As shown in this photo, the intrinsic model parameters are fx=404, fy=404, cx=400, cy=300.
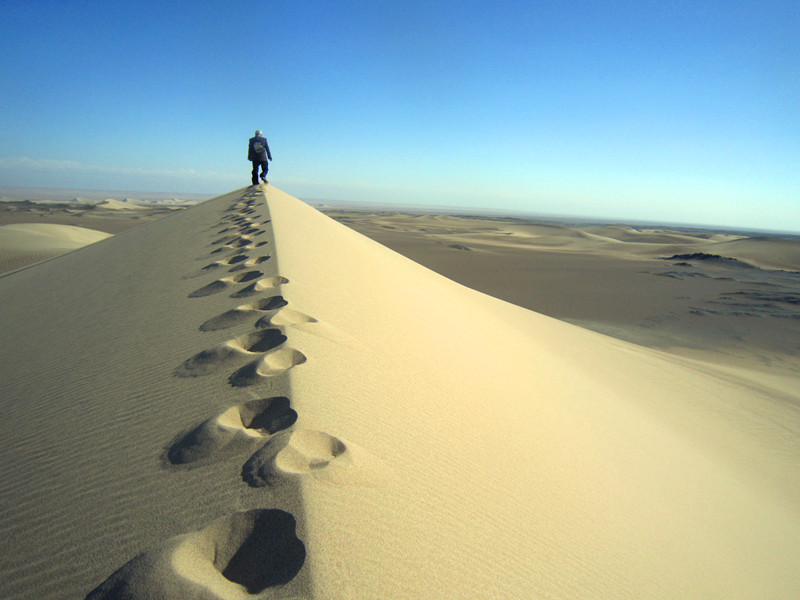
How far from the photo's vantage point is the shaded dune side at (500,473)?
3.48 feet

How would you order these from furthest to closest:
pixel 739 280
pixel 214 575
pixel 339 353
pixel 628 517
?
pixel 739 280 → pixel 339 353 → pixel 628 517 → pixel 214 575

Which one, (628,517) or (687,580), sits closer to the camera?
(687,580)

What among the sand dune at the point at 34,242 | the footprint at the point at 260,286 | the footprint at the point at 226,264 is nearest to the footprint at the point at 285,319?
the footprint at the point at 260,286

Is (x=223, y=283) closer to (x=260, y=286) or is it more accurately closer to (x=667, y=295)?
(x=260, y=286)

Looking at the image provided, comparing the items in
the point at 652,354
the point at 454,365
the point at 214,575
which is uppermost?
the point at 214,575

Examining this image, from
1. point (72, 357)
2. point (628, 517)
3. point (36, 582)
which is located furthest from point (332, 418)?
point (72, 357)

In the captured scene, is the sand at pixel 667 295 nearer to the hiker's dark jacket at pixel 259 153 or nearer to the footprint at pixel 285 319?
the hiker's dark jacket at pixel 259 153

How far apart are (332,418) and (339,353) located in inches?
23.6

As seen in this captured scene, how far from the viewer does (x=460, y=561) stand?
106 centimetres

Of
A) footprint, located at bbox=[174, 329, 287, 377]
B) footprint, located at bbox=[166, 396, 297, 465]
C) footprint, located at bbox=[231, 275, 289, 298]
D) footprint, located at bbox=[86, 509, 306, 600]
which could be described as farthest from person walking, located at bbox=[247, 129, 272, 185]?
footprint, located at bbox=[86, 509, 306, 600]

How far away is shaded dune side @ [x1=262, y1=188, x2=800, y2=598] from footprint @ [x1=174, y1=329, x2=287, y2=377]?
0.65 feet

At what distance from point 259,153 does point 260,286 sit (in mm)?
7893

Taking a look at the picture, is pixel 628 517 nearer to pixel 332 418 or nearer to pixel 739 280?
pixel 332 418

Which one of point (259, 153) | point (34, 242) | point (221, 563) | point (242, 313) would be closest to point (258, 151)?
point (259, 153)
